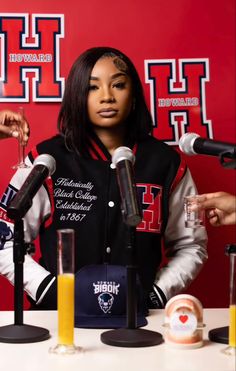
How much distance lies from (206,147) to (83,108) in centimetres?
83

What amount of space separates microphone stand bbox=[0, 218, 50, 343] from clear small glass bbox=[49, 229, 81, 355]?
4.2 inches

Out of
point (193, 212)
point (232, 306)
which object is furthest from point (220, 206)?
point (232, 306)

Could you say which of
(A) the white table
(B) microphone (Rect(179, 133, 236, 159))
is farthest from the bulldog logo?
(B) microphone (Rect(179, 133, 236, 159))

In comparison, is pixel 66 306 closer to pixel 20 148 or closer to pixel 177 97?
pixel 20 148

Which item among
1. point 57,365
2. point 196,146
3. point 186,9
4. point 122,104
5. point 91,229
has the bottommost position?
point 57,365

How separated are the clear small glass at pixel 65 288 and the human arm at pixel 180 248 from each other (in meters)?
0.75

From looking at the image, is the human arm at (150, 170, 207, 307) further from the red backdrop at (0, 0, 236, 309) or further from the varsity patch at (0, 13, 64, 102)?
the varsity patch at (0, 13, 64, 102)

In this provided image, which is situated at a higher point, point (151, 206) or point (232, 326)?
point (151, 206)

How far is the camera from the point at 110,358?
1287 millimetres

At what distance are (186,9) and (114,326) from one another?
1.62m

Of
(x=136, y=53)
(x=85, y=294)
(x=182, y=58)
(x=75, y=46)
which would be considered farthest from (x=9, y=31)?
(x=85, y=294)

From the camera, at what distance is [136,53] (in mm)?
2727

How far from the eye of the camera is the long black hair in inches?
84.4

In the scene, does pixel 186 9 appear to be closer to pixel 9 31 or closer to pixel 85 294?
pixel 9 31
